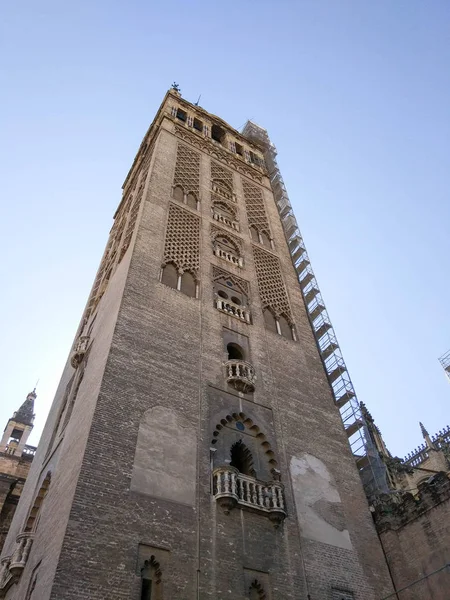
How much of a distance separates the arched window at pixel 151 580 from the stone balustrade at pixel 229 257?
1034 cm

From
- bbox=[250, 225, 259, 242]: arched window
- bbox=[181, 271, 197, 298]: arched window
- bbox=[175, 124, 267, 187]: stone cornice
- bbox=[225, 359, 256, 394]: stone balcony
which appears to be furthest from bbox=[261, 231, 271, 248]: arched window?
bbox=[225, 359, 256, 394]: stone balcony

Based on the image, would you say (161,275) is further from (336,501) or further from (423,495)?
(423,495)

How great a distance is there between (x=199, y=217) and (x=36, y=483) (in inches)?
386

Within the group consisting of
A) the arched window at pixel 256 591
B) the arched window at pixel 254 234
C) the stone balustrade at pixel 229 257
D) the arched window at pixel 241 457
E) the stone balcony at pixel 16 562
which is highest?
the arched window at pixel 254 234

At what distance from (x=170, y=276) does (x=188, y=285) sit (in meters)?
0.58

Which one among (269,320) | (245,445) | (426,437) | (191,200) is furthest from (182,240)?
(426,437)

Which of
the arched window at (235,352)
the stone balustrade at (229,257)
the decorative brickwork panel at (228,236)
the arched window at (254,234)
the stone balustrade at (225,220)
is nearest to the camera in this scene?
the arched window at (235,352)

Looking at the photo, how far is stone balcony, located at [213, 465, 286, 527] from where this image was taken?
9.69m

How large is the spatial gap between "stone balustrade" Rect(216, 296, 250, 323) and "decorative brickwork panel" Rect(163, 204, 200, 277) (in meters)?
1.25

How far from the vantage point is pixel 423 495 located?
11484 mm

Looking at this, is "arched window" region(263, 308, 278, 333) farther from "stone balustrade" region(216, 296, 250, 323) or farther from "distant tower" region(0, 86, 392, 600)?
"stone balustrade" region(216, 296, 250, 323)

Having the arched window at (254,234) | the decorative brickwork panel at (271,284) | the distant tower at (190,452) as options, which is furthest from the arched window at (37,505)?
the arched window at (254,234)

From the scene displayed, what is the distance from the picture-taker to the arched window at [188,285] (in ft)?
47.3

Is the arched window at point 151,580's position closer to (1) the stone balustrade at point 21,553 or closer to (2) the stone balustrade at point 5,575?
(1) the stone balustrade at point 21,553
